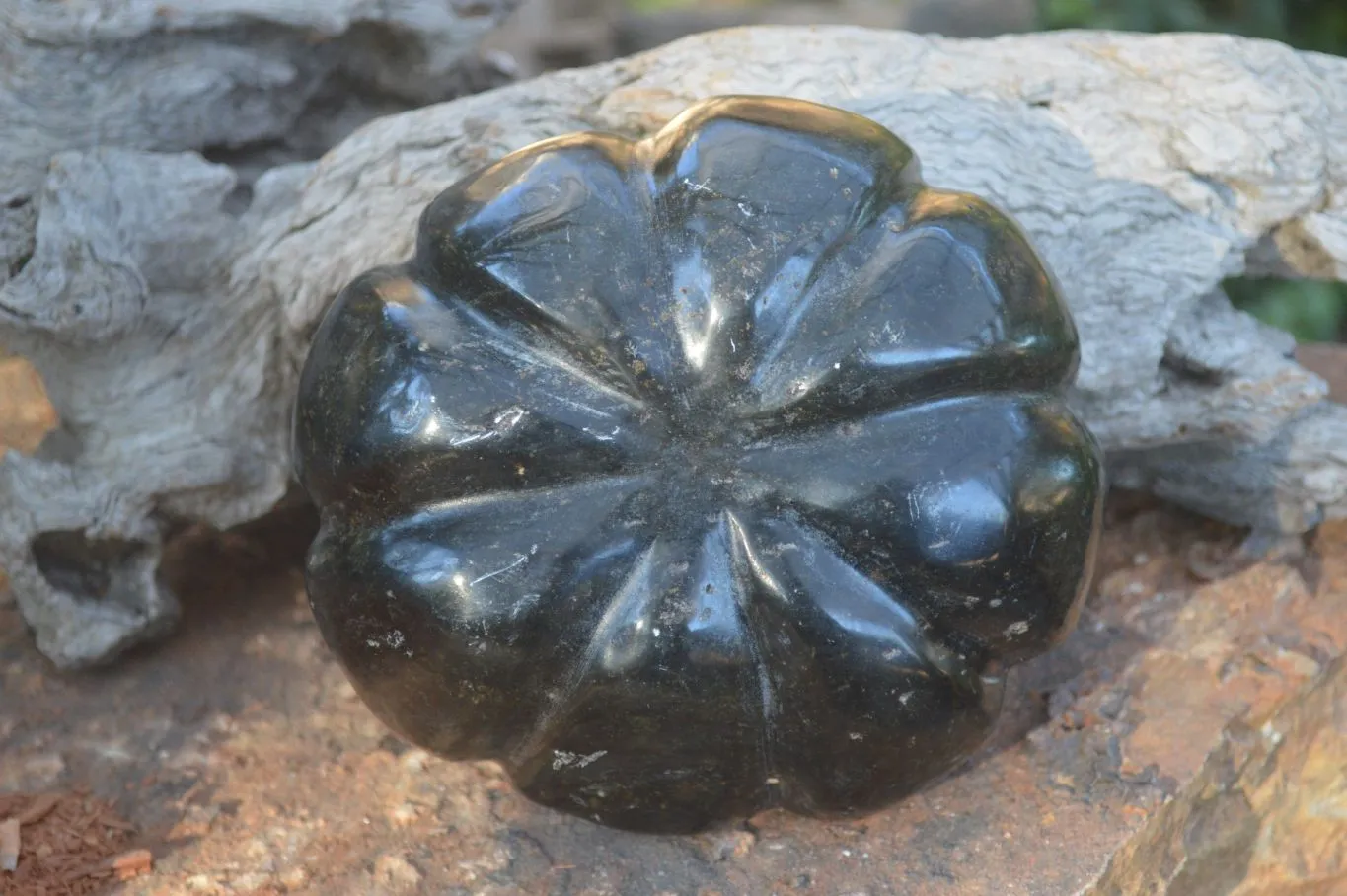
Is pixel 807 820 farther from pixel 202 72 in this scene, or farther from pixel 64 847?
pixel 202 72

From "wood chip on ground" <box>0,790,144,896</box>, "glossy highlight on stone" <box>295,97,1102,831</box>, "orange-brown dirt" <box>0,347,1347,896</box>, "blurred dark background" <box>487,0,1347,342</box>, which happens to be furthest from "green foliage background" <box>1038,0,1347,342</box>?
"wood chip on ground" <box>0,790,144,896</box>

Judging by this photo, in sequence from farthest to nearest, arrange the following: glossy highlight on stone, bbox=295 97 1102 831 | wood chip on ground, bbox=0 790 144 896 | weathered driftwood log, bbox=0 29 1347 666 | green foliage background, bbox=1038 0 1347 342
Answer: green foliage background, bbox=1038 0 1347 342
weathered driftwood log, bbox=0 29 1347 666
wood chip on ground, bbox=0 790 144 896
glossy highlight on stone, bbox=295 97 1102 831

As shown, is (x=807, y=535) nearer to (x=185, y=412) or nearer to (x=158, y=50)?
(x=185, y=412)

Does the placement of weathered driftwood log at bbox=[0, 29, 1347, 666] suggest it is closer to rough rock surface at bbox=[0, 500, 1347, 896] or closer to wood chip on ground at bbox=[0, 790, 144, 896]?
rough rock surface at bbox=[0, 500, 1347, 896]

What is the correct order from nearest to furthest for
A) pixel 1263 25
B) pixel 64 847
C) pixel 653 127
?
pixel 64 847 → pixel 653 127 → pixel 1263 25

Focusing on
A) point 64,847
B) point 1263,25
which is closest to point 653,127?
point 64,847

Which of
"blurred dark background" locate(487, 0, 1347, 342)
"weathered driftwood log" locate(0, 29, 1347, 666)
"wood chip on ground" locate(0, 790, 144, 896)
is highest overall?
"weathered driftwood log" locate(0, 29, 1347, 666)
